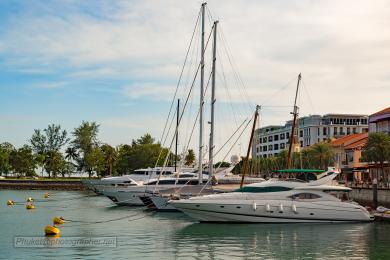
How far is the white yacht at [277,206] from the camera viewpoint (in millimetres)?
46438

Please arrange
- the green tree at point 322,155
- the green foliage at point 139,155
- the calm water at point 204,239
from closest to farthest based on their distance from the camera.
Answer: the calm water at point 204,239 → the green tree at point 322,155 → the green foliage at point 139,155

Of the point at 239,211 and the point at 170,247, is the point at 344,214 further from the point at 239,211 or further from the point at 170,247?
the point at 170,247

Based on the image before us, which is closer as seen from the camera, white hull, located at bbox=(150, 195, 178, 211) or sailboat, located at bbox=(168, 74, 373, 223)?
sailboat, located at bbox=(168, 74, 373, 223)

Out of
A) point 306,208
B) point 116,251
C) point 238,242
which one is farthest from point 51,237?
point 306,208

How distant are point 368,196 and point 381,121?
40.5 m

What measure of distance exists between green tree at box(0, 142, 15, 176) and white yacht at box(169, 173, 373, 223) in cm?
11213

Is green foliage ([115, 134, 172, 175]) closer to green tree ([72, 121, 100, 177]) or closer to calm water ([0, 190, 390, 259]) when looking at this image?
green tree ([72, 121, 100, 177])

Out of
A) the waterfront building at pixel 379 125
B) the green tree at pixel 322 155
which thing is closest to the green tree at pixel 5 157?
the green tree at pixel 322 155

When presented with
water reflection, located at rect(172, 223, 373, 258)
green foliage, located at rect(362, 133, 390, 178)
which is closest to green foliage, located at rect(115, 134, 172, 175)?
green foliage, located at rect(362, 133, 390, 178)

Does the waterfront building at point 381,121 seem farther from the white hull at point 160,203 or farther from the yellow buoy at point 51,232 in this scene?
the yellow buoy at point 51,232

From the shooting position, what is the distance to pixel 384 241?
126 ft

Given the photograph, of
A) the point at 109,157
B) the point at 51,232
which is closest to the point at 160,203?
the point at 51,232

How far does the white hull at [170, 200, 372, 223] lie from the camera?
152 ft

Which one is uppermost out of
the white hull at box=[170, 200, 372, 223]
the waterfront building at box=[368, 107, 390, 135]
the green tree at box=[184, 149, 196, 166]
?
the waterfront building at box=[368, 107, 390, 135]
